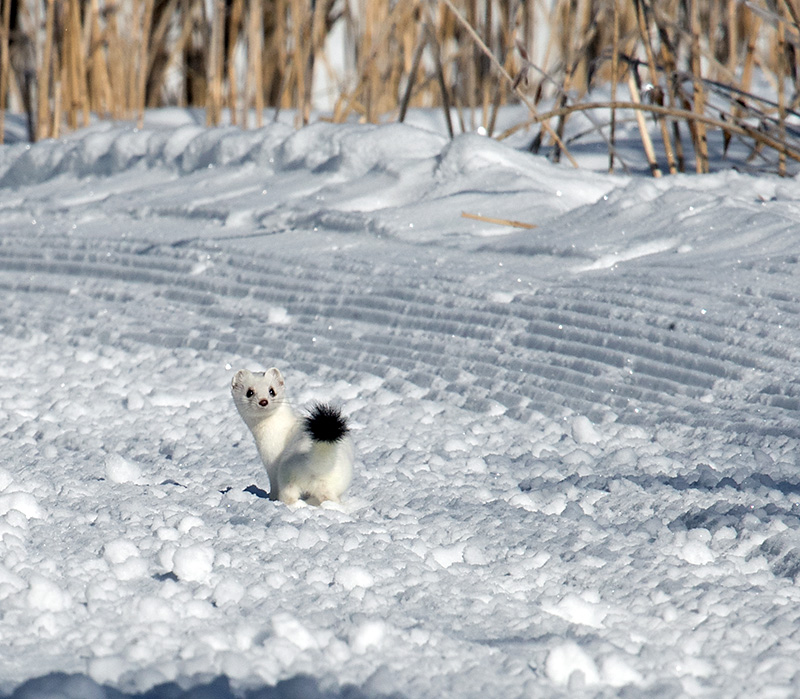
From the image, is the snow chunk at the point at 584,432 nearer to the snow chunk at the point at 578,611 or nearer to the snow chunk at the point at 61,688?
the snow chunk at the point at 578,611

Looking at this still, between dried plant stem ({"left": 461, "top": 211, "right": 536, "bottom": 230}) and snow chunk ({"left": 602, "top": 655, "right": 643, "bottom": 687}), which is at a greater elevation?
dried plant stem ({"left": 461, "top": 211, "right": 536, "bottom": 230})

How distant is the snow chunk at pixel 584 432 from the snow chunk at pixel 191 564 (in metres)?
0.83

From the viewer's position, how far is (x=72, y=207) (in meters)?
3.39

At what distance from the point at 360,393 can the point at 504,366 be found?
30cm

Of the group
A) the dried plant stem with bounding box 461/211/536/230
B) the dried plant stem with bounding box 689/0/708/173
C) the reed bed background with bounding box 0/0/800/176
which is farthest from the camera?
the reed bed background with bounding box 0/0/800/176

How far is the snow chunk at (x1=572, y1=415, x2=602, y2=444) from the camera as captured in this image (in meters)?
1.89

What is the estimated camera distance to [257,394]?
167 cm

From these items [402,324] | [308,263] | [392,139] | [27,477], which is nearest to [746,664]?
[27,477]

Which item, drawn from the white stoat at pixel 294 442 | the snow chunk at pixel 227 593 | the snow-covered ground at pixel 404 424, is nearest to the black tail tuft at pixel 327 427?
the white stoat at pixel 294 442

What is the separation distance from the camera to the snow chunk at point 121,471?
5.55ft

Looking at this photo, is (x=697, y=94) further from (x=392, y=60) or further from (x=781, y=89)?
(x=392, y=60)

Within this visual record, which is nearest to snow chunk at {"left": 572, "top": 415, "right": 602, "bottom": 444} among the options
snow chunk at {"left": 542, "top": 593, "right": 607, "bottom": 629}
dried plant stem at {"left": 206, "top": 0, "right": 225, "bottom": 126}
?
snow chunk at {"left": 542, "top": 593, "right": 607, "bottom": 629}

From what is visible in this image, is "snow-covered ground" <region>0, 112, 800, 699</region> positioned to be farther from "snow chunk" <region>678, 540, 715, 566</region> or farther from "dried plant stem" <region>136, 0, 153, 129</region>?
"dried plant stem" <region>136, 0, 153, 129</region>

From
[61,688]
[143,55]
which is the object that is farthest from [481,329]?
[143,55]
